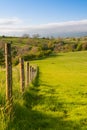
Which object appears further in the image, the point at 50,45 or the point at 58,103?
the point at 50,45

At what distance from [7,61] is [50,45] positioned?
406 feet

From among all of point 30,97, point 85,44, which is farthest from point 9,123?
point 85,44

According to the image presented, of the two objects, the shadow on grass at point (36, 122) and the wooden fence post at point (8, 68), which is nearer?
the shadow on grass at point (36, 122)

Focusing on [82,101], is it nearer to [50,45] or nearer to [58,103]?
[58,103]

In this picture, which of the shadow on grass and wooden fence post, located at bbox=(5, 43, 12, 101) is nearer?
the shadow on grass

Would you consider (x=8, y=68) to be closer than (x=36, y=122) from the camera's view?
Yes

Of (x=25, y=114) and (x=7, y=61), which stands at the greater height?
(x=7, y=61)

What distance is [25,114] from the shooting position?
34.0 feet

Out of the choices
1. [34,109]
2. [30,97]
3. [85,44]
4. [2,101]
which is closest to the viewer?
[2,101]

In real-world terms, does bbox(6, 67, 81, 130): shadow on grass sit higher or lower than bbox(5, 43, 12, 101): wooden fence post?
lower

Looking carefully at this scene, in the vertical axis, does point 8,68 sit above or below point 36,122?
above

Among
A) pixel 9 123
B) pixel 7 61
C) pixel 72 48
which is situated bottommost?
pixel 72 48

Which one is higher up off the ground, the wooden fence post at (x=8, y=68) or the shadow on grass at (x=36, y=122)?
the wooden fence post at (x=8, y=68)

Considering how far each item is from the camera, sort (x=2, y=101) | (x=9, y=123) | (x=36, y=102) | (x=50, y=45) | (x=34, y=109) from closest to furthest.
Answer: (x=9, y=123)
(x=2, y=101)
(x=34, y=109)
(x=36, y=102)
(x=50, y=45)
